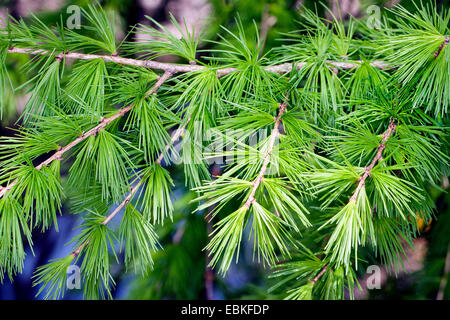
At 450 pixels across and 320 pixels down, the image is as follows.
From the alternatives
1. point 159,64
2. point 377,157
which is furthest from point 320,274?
point 159,64

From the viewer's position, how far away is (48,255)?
1.10m

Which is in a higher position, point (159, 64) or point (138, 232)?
point (159, 64)

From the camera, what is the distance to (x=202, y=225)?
3.13 ft

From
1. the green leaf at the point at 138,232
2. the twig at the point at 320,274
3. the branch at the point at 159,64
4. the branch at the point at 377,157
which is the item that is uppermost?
the branch at the point at 159,64

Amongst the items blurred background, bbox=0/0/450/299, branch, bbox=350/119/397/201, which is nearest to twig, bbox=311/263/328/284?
branch, bbox=350/119/397/201

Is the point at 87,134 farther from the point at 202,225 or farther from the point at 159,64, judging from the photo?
the point at 202,225

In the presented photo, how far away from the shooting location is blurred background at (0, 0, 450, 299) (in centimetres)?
79

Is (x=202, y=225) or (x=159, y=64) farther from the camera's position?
(x=202, y=225)

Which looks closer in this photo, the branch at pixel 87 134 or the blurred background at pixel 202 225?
the branch at pixel 87 134

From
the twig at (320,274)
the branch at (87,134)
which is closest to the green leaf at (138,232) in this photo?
the branch at (87,134)

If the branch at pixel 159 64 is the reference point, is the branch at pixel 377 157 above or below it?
below

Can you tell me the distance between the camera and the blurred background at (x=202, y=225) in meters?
0.79

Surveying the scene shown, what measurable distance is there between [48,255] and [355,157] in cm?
100

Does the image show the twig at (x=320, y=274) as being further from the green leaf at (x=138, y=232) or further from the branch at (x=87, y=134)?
the branch at (x=87, y=134)
